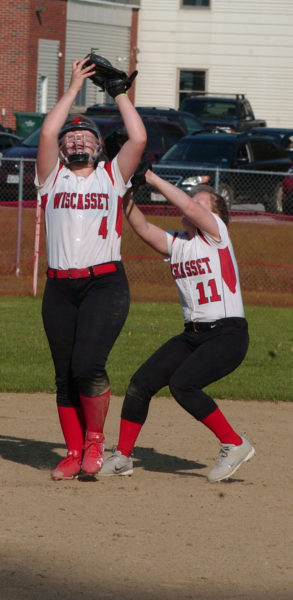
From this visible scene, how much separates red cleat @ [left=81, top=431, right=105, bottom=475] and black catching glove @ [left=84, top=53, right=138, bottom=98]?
1899 millimetres

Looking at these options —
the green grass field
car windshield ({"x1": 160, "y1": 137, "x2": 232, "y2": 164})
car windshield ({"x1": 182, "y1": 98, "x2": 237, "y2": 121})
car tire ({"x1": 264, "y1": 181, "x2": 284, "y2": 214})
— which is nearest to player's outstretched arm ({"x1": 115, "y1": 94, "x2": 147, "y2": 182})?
the green grass field

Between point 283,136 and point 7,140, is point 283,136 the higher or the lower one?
the higher one

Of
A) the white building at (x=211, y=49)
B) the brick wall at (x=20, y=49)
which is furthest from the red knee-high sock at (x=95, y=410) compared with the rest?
the white building at (x=211, y=49)

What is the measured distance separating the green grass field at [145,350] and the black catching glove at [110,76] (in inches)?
118

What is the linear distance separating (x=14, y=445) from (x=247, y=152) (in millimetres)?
17628

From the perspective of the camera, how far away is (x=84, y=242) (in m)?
6.21

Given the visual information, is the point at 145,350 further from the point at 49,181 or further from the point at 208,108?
the point at 208,108

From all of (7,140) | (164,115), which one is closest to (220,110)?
(164,115)

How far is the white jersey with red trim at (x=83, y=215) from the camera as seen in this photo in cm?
619

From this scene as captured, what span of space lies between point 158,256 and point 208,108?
1845 centimetres

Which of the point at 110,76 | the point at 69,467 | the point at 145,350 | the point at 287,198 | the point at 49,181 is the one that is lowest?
the point at 287,198

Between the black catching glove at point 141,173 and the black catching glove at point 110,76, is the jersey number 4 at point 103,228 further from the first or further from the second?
the black catching glove at point 110,76

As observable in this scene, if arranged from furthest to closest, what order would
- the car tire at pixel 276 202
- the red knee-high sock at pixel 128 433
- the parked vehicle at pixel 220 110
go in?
the parked vehicle at pixel 220 110 < the car tire at pixel 276 202 < the red knee-high sock at pixel 128 433

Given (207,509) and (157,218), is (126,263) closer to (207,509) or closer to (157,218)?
(157,218)
